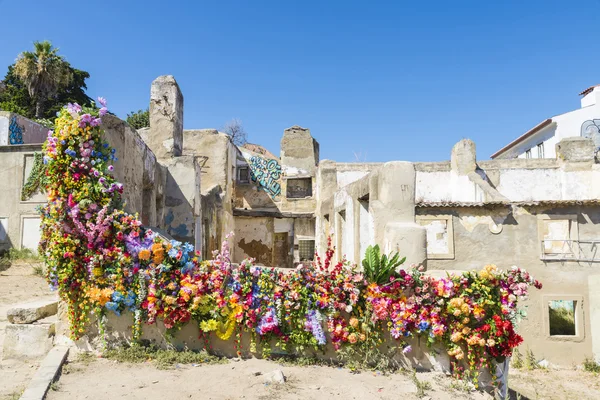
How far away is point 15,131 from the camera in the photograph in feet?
62.5

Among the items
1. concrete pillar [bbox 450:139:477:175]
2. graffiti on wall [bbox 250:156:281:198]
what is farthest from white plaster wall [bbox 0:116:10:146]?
concrete pillar [bbox 450:139:477:175]

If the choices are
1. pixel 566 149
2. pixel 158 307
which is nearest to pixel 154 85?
pixel 158 307

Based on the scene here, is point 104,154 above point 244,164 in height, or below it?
below

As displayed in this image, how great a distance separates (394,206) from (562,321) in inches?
397

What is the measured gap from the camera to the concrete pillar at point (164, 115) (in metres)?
10.3

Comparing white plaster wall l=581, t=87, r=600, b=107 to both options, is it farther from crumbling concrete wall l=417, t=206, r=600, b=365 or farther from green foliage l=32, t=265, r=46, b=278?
green foliage l=32, t=265, r=46, b=278

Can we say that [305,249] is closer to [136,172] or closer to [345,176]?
[345,176]

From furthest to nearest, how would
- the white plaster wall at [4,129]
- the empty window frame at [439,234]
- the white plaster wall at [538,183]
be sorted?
1. the white plaster wall at [4,129]
2. the white plaster wall at [538,183]
3. the empty window frame at [439,234]

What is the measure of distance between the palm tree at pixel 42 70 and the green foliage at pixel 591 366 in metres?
26.4

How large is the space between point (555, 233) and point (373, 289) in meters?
12.3

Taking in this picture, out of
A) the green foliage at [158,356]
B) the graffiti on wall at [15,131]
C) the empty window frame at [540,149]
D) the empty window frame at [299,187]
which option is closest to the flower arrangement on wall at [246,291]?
the green foliage at [158,356]

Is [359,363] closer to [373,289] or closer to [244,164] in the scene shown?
[373,289]

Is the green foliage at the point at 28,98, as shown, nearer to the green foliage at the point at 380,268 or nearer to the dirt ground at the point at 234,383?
the dirt ground at the point at 234,383

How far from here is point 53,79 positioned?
23.1 metres
